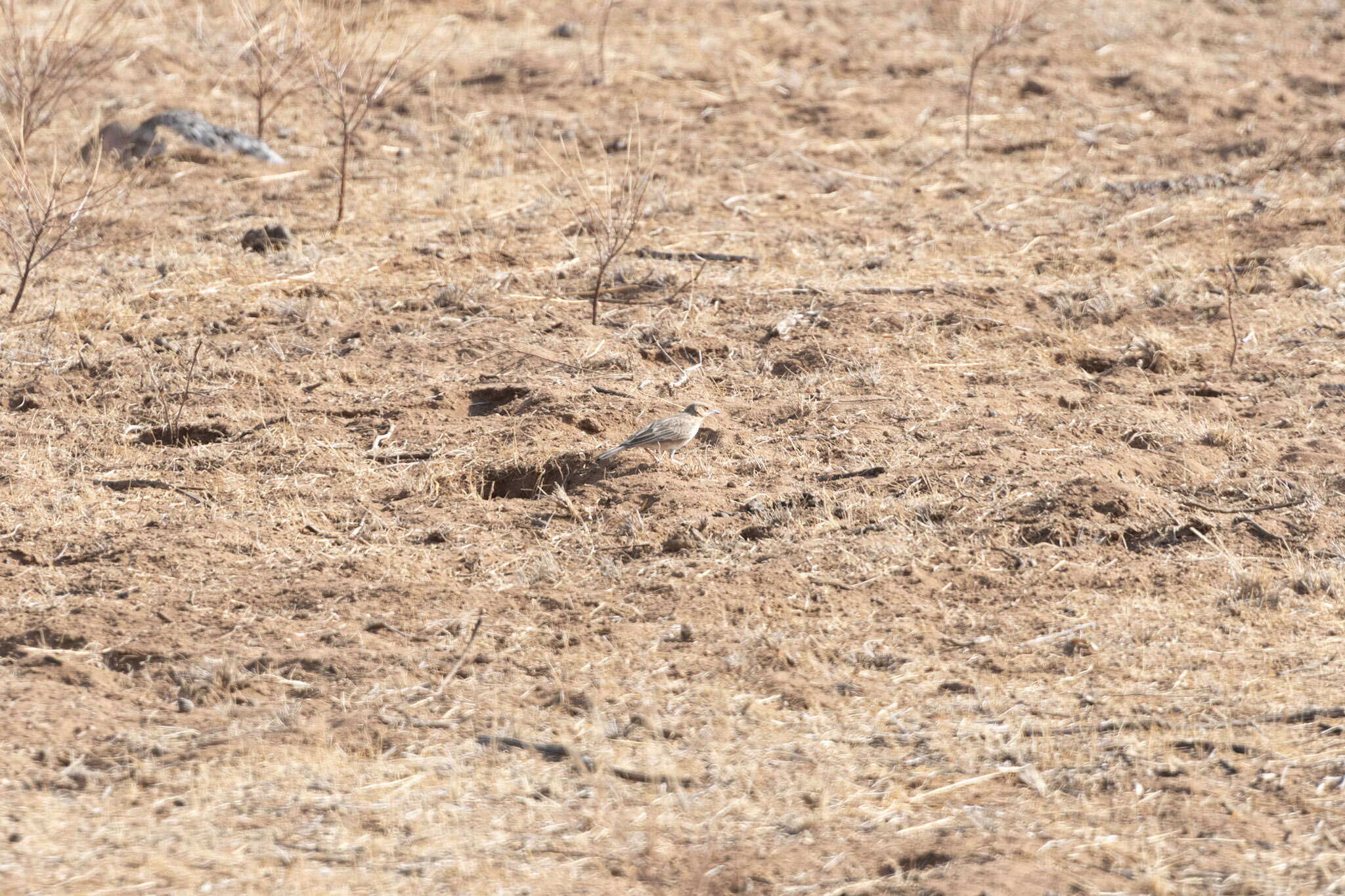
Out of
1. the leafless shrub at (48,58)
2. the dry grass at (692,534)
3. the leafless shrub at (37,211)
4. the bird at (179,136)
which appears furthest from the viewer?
the bird at (179,136)

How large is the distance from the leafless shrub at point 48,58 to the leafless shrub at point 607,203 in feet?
9.89

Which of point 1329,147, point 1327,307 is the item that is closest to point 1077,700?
point 1327,307

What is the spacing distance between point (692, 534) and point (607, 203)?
4240mm

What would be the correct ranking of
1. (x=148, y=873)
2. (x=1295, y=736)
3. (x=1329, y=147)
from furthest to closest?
(x=1329, y=147), (x=1295, y=736), (x=148, y=873)

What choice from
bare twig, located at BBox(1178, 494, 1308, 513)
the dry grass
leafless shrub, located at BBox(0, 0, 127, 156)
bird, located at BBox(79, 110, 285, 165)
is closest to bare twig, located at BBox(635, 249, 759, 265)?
the dry grass

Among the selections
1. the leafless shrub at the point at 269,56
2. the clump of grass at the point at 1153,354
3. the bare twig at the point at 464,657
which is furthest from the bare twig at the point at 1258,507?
the leafless shrub at the point at 269,56

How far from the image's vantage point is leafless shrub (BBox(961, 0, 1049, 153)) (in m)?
10.6

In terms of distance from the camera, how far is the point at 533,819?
3.57m

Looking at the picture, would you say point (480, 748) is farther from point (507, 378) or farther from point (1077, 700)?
point (507, 378)

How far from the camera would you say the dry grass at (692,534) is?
11.6ft

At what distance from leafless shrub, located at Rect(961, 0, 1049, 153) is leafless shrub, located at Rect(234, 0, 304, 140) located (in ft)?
17.1

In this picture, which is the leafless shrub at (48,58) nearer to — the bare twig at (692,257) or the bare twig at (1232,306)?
the bare twig at (692,257)

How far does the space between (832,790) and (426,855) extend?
3.63 ft

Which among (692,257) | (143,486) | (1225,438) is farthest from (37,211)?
(1225,438)
